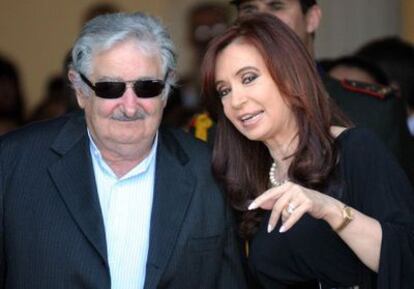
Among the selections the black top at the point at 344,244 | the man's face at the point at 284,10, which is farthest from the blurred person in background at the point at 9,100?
the black top at the point at 344,244

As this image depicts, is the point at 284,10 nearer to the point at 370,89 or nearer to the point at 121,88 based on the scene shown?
the point at 370,89

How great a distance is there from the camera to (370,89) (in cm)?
510

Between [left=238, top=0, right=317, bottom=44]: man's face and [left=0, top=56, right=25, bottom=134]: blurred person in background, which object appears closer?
[left=238, top=0, right=317, bottom=44]: man's face

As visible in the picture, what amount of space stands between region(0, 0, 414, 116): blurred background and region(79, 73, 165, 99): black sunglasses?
4612mm

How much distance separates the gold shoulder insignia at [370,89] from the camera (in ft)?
16.6

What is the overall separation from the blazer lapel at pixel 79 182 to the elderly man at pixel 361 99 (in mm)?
1064

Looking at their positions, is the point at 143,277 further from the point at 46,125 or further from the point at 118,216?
the point at 46,125

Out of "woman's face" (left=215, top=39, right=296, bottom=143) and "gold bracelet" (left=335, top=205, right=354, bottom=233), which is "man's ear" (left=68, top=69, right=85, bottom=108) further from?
"gold bracelet" (left=335, top=205, right=354, bottom=233)

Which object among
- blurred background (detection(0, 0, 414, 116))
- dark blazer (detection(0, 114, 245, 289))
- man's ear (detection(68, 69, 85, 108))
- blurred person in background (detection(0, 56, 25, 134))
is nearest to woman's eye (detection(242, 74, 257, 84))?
dark blazer (detection(0, 114, 245, 289))

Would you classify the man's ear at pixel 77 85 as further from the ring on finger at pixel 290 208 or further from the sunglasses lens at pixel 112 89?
the ring on finger at pixel 290 208

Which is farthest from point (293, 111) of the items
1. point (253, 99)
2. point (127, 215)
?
point (127, 215)

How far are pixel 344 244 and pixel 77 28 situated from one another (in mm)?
5348

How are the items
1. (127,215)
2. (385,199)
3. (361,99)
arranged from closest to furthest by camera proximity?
(385,199)
(127,215)
(361,99)

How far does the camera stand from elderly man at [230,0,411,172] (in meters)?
5.00
